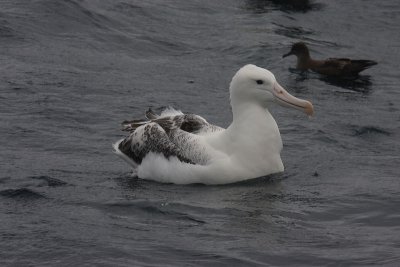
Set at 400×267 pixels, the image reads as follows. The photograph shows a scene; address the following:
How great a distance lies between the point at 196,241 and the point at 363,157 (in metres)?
4.38

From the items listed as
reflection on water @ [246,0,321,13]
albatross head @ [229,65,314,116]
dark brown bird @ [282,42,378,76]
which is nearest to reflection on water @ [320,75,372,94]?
dark brown bird @ [282,42,378,76]

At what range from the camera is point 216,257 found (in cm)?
985

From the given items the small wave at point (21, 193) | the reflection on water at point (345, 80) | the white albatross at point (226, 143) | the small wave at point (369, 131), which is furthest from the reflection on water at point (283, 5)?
the small wave at point (21, 193)

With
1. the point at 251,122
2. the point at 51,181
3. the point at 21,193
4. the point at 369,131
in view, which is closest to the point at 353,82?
the point at 369,131

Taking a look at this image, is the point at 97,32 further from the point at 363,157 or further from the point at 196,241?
the point at 196,241

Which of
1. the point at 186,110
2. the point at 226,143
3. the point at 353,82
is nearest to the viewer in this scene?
the point at 226,143

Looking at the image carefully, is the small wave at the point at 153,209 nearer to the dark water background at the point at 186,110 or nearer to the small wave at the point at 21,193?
the dark water background at the point at 186,110

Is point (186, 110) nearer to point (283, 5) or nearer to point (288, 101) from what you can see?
point (288, 101)

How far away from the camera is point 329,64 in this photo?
20.3m

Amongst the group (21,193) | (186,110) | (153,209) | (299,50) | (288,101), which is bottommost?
(186,110)

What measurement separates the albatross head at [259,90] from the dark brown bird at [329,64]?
7133 millimetres

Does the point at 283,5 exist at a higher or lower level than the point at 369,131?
higher

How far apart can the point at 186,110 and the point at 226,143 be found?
14.5 feet

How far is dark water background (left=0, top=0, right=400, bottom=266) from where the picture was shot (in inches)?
Result: 406
